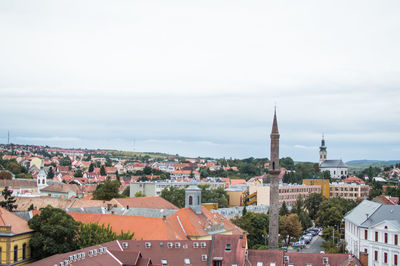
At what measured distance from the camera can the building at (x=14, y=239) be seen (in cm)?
4418

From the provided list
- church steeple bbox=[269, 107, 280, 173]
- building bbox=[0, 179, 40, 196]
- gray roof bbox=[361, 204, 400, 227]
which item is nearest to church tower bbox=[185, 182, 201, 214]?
church steeple bbox=[269, 107, 280, 173]

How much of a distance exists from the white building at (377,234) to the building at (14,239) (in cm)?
3817

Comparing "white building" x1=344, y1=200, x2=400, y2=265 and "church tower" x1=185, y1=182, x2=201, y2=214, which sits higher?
"church tower" x1=185, y1=182, x2=201, y2=214

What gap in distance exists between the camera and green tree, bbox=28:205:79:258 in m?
46.3

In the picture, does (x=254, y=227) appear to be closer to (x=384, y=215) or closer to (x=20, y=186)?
(x=384, y=215)

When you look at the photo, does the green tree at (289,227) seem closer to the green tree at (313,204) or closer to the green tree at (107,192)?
the green tree at (313,204)

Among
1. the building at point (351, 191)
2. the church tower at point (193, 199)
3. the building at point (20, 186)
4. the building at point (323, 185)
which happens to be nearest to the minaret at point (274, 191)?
the church tower at point (193, 199)

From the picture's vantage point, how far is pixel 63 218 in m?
47.8

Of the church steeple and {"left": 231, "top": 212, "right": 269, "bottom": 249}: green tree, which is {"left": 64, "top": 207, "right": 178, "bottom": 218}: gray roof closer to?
{"left": 231, "top": 212, "right": 269, "bottom": 249}: green tree

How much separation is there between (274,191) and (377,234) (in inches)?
562

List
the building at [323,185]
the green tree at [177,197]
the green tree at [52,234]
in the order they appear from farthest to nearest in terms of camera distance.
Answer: the building at [323,185]
the green tree at [177,197]
the green tree at [52,234]

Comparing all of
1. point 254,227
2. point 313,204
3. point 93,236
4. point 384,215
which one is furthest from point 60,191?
point 384,215

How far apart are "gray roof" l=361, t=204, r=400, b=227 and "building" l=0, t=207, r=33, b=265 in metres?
39.8

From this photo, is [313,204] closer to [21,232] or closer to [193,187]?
[193,187]
